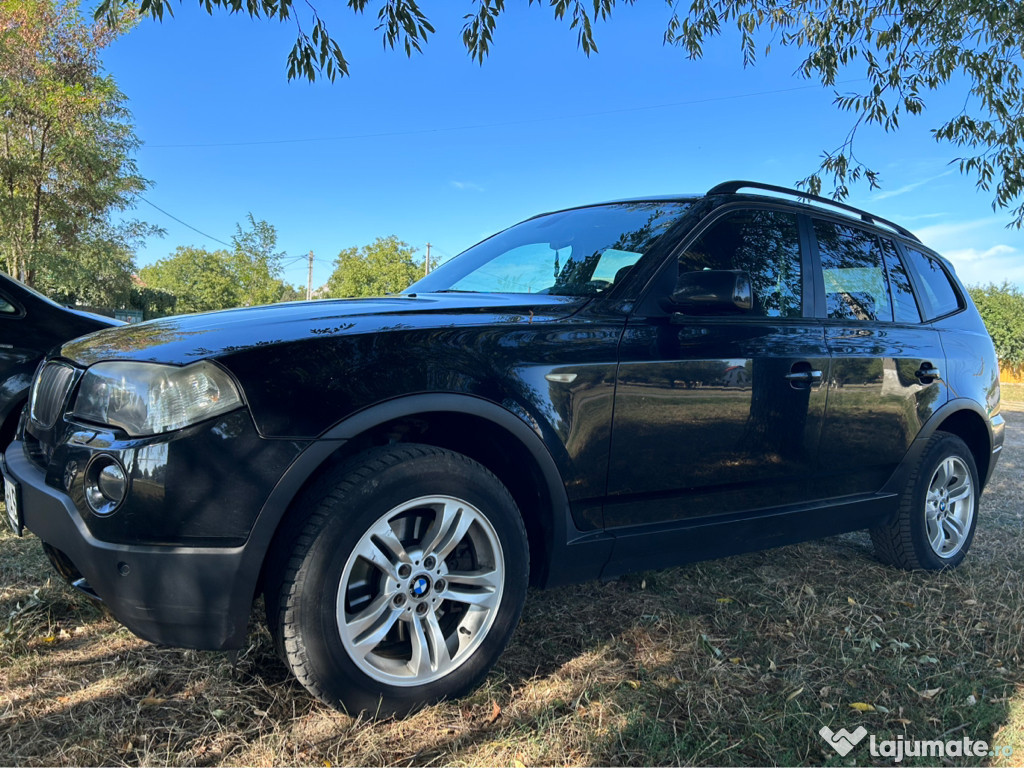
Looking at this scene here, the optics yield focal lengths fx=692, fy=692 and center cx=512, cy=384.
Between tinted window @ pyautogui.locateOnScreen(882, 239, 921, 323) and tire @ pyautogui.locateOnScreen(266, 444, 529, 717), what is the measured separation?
8.59 feet

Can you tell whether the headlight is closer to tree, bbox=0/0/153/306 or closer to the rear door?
the rear door

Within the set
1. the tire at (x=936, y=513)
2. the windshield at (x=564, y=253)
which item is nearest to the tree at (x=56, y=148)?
the windshield at (x=564, y=253)

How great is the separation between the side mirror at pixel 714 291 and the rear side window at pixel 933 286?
1891mm

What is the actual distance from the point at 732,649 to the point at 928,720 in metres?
0.66

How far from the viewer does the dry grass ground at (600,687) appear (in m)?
1.96

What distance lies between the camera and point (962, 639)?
111 inches

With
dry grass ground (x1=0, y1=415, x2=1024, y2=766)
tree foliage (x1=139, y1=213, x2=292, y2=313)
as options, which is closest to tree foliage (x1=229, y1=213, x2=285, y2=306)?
tree foliage (x1=139, y1=213, x2=292, y2=313)

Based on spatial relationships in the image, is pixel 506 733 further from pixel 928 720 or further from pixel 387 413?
pixel 928 720

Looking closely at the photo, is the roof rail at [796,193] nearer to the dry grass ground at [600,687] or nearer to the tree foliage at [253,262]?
the dry grass ground at [600,687]

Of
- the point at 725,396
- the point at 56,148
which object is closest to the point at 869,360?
the point at 725,396

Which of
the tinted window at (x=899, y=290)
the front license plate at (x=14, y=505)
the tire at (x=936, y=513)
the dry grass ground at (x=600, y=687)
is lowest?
the dry grass ground at (x=600, y=687)

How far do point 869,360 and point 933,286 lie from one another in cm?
116

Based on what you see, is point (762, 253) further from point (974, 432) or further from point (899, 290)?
point (974, 432)

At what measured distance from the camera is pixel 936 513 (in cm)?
377
